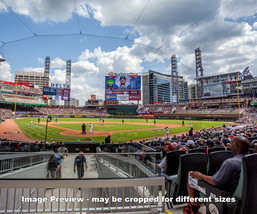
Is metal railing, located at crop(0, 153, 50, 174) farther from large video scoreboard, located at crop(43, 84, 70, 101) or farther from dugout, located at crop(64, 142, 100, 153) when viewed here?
large video scoreboard, located at crop(43, 84, 70, 101)

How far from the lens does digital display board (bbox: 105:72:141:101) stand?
53.3m

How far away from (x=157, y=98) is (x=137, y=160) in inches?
5716

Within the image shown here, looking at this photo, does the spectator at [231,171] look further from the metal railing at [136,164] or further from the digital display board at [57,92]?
the digital display board at [57,92]

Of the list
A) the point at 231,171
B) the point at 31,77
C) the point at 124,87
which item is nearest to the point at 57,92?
the point at 124,87

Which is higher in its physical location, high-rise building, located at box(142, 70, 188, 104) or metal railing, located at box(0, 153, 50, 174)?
high-rise building, located at box(142, 70, 188, 104)

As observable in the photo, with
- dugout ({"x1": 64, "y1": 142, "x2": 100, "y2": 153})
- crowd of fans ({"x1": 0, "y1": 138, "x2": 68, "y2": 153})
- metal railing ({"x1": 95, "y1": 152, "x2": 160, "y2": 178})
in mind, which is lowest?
dugout ({"x1": 64, "y1": 142, "x2": 100, "y2": 153})

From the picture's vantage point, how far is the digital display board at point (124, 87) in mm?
Result: 53344

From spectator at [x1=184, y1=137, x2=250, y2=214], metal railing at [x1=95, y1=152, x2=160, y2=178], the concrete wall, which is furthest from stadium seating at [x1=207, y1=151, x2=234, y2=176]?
the concrete wall

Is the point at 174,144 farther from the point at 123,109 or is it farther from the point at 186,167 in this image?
the point at 123,109

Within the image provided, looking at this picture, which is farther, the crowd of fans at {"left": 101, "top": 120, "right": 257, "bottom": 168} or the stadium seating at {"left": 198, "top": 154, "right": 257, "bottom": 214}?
the crowd of fans at {"left": 101, "top": 120, "right": 257, "bottom": 168}

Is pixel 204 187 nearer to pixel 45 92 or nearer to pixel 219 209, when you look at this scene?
pixel 219 209

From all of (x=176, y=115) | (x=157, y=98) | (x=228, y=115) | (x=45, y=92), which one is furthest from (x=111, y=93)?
(x=157, y=98)

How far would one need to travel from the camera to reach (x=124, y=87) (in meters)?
53.5

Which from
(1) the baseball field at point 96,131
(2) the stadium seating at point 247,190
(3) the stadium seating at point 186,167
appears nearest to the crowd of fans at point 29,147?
(1) the baseball field at point 96,131
